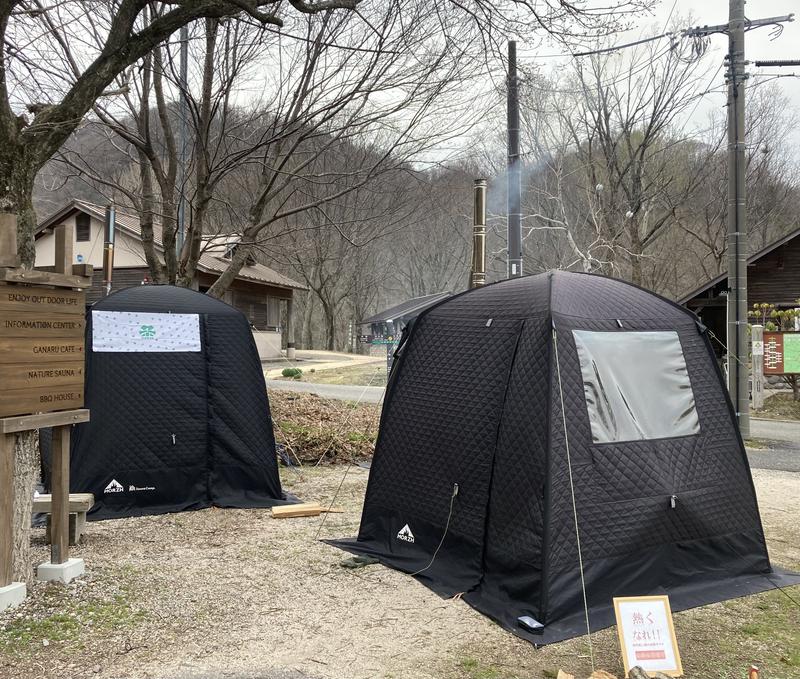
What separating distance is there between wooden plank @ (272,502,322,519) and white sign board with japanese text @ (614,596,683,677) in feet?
11.7

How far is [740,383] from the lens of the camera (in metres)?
10.2

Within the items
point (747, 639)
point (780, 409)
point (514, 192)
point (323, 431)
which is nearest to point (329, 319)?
point (780, 409)

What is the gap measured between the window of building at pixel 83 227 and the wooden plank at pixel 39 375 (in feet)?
67.9

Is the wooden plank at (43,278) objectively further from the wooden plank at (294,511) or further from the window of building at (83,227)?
the window of building at (83,227)

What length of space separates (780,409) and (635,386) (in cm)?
1243

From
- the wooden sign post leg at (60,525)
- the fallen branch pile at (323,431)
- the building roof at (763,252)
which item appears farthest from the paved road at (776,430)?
the wooden sign post leg at (60,525)

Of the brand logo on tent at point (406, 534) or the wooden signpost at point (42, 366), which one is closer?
the wooden signpost at point (42, 366)

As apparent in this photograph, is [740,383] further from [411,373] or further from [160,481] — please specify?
[160,481]

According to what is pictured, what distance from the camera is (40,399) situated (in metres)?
4.28

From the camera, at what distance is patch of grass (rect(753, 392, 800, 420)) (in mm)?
14694

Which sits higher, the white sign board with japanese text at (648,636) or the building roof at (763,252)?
the building roof at (763,252)

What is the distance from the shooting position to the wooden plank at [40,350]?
4.03m

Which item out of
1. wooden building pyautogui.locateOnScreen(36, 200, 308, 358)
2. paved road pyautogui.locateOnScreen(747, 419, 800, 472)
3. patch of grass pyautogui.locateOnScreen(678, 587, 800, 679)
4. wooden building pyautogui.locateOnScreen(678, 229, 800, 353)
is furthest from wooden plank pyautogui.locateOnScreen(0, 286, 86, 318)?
wooden building pyautogui.locateOnScreen(678, 229, 800, 353)

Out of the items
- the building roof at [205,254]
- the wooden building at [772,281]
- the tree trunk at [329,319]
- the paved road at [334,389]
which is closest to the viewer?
the paved road at [334,389]
